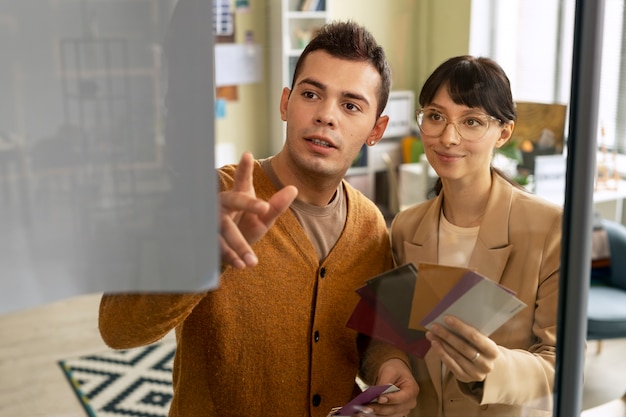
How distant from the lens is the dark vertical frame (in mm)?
601

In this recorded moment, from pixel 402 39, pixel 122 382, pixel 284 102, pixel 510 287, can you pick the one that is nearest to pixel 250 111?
pixel 284 102

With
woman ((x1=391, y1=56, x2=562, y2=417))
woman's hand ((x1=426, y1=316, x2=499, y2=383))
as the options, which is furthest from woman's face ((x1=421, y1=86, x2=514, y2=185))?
woman's hand ((x1=426, y1=316, x2=499, y2=383))

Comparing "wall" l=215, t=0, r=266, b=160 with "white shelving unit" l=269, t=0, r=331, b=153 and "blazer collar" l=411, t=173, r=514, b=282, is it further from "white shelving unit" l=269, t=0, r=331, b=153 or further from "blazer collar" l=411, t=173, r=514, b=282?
"blazer collar" l=411, t=173, r=514, b=282

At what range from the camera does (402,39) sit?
62cm

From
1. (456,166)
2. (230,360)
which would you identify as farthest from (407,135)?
(230,360)

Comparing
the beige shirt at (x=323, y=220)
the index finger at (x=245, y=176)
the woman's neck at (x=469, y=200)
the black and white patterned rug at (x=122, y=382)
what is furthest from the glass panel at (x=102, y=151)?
the black and white patterned rug at (x=122, y=382)

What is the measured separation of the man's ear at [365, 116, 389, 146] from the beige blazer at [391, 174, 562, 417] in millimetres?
91

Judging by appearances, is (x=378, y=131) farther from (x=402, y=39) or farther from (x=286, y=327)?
(x=286, y=327)

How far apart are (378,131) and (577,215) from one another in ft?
0.64

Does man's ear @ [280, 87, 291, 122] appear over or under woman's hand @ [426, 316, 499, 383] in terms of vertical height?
over

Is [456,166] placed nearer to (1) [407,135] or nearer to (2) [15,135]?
(1) [407,135]

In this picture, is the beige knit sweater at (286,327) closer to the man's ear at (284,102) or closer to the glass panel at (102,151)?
the man's ear at (284,102)

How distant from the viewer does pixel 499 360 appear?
0.65m

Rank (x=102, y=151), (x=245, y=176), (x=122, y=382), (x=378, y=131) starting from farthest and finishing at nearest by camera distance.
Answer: (x=122, y=382), (x=378, y=131), (x=245, y=176), (x=102, y=151)
